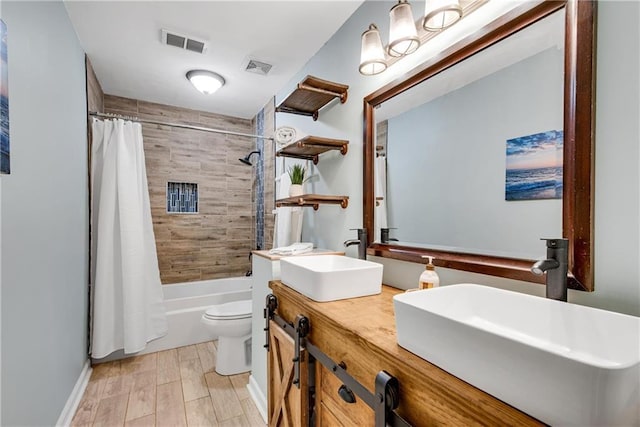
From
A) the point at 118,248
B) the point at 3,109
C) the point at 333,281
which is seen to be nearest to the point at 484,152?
the point at 333,281

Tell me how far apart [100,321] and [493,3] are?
3.11 metres

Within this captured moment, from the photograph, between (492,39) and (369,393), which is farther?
(492,39)

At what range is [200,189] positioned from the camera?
3598mm

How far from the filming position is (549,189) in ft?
2.72

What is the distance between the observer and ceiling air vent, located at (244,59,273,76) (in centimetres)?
237

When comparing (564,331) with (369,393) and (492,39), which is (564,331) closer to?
(369,393)

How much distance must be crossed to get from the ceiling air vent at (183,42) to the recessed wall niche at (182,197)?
174 centimetres

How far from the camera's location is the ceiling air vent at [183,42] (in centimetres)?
201

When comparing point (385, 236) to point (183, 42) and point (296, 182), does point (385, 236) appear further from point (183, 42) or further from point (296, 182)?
point (183, 42)

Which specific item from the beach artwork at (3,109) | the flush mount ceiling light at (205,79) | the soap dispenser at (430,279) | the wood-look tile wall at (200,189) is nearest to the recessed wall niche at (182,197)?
the wood-look tile wall at (200,189)

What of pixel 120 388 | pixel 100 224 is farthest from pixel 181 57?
pixel 120 388

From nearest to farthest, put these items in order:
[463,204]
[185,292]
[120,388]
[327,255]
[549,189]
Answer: [549,189] → [463,204] → [327,255] → [120,388] → [185,292]

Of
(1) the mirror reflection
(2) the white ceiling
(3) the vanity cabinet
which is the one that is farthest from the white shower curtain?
(1) the mirror reflection

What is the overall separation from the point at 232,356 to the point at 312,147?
176cm
